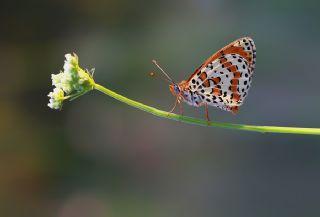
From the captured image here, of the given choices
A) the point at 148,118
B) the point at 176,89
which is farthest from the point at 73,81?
the point at 148,118

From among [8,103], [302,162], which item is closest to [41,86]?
[8,103]

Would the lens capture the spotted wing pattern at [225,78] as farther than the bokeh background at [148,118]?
No

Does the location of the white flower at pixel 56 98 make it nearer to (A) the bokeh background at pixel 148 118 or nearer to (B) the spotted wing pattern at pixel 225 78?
(B) the spotted wing pattern at pixel 225 78

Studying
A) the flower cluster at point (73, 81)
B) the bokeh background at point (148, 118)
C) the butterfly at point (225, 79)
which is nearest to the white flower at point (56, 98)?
the flower cluster at point (73, 81)

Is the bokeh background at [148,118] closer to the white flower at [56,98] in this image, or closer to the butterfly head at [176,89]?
the butterfly head at [176,89]

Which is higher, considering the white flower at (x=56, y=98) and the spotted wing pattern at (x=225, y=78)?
the spotted wing pattern at (x=225, y=78)
